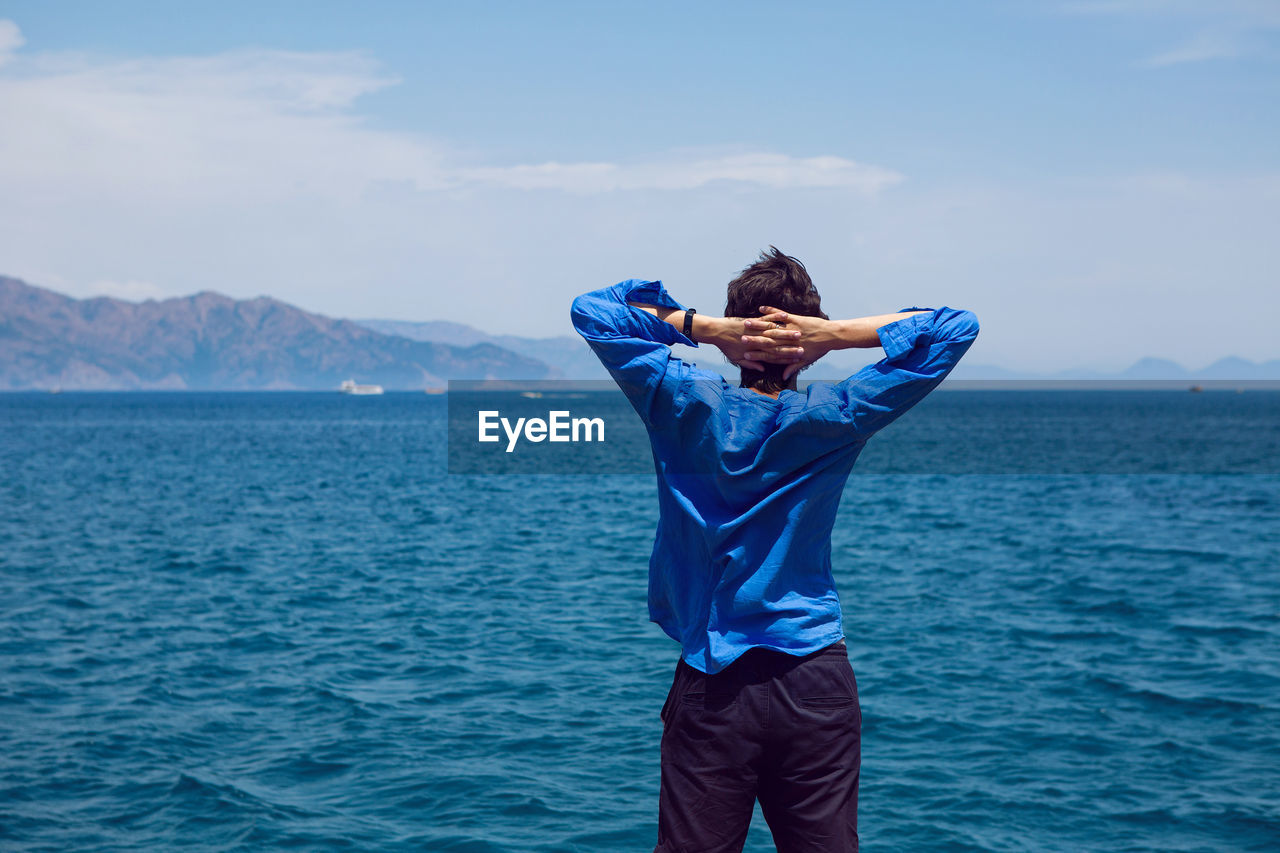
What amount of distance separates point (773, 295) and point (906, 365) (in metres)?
0.44

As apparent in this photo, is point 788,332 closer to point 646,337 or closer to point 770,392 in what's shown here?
point 770,392

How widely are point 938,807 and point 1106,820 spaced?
179cm

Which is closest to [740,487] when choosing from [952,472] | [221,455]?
[952,472]

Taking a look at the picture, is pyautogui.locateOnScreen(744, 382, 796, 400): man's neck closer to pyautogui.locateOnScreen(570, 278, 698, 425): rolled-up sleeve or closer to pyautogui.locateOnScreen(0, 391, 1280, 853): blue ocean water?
pyautogui.locateOnScreen(570, 278, 698, 425): rolled-up sleeve

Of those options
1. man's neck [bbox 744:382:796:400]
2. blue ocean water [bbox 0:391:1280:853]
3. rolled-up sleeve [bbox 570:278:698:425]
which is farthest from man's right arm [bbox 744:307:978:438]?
blue ocean water [bbox 0:391:1280:853]

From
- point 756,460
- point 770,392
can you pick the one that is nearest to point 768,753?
point 756,460

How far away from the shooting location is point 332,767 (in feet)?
41.4

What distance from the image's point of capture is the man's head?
3117 mm

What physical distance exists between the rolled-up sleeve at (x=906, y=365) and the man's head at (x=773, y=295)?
213 mm

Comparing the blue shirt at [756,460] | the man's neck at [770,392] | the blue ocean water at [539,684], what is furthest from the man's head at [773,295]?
the blue ocean water at [539,684]

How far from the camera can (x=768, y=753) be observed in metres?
3.01

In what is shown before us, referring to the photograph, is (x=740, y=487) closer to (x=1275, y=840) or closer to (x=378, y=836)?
(x=378, y=836)

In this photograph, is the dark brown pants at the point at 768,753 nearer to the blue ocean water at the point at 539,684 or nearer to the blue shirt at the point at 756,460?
the blue shirt at the point at 756,460

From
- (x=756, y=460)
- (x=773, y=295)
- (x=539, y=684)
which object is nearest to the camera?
(x=756, y=460)
